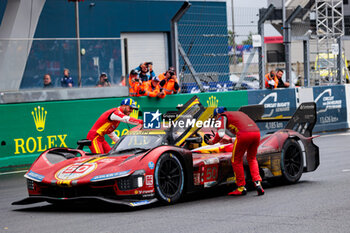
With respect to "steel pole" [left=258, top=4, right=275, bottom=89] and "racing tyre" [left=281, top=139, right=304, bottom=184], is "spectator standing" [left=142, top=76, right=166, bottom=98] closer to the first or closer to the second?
"steel pole" [left=258, top=4, right=275, bottom=89]

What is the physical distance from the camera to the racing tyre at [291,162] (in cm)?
1058

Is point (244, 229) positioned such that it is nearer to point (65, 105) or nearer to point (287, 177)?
point (287, 177)

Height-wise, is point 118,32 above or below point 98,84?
above

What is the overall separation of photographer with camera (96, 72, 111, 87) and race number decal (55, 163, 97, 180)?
764 centimetres

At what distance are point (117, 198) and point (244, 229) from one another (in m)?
1.99

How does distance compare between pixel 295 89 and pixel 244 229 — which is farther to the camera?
pixel 295 89

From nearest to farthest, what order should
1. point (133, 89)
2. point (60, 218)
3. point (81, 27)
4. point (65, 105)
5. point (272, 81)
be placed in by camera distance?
1. point (60, 218)
2. point (65, 105)
3. point (133, 89)
4. point (272, 81)
5. point (81, 27)

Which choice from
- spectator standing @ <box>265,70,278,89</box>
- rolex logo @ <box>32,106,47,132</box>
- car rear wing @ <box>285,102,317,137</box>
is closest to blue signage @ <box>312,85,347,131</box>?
spectator standing @ <box>265,70,278,89</box>

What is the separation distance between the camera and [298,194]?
9.56m

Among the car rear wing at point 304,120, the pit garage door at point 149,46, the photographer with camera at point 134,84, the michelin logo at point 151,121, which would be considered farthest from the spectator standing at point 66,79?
the pit garage door at point 149,46

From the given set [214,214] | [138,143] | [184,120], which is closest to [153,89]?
[184,120]

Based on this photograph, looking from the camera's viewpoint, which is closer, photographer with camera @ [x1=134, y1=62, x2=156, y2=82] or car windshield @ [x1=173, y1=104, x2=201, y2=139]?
car windshield @ [x1=173, y1=104, x2=201, y2=139]

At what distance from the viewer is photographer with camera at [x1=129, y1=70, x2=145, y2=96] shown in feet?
55.8

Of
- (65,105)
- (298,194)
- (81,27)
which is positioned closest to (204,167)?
(298,194)
